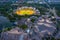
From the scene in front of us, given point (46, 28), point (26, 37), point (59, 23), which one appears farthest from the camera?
point (59, 23)

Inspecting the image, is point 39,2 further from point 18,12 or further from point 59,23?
point 59,23

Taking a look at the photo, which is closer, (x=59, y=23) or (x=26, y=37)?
(x=26, y=37)

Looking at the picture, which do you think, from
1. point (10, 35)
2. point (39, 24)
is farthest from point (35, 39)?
point (39, 24)

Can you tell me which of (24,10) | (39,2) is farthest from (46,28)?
(39,2)

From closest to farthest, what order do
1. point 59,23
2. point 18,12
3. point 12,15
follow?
point 59,23
point 12,15
point 18,12

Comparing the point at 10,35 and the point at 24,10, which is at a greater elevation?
the point at 10,35

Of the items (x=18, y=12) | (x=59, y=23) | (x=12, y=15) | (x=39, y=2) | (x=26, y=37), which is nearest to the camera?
(x=26, y=37)

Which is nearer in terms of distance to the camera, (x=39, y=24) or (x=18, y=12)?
(x=39, y=24)

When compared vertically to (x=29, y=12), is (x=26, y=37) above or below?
above

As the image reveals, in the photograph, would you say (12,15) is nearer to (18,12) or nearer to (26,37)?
(18,12)
